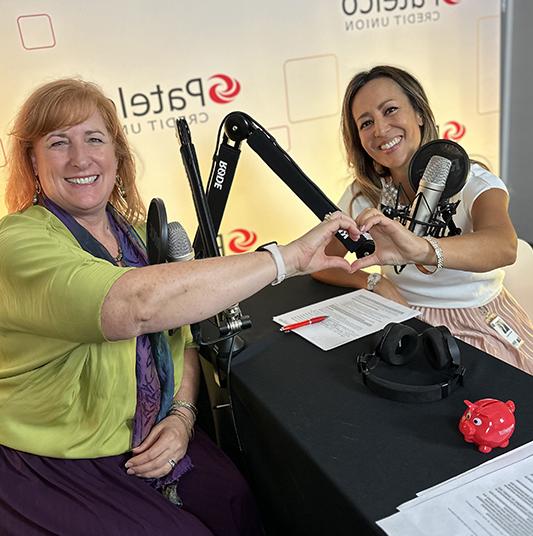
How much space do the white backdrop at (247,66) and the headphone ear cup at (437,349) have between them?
4.36 feet

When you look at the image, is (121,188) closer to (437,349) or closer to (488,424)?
(437,349)

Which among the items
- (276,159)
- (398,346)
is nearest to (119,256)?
(276,159)

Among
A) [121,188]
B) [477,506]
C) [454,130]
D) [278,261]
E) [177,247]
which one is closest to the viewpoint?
[477,506]

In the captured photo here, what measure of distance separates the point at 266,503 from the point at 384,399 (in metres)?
0.48

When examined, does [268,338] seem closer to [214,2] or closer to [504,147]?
[214,2]

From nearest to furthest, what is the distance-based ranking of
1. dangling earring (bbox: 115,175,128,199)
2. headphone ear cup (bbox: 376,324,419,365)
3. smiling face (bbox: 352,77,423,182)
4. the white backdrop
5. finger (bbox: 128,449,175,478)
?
headphone ear cup (bbox: 376,324,419,365) → finger (bbox: 128,449,175,478) → dangling earring (bbox: 115,175,128,199) → smiling face (bbox: 352,77,423,182) → the white backdrop

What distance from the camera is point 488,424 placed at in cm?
84

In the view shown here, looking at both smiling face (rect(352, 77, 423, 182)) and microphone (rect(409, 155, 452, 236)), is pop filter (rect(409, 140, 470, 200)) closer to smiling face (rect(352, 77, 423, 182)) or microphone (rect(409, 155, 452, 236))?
microphone (rect(409, 155, 452, 236))

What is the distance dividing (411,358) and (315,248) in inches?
11.3

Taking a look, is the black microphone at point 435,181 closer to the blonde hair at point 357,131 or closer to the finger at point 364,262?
the finger at point 364,262

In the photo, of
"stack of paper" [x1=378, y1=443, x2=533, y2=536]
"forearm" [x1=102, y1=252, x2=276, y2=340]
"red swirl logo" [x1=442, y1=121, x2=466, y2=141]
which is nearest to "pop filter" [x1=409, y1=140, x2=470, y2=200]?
"forearm" [x1=102, y1=252, x2=276, y2=340]

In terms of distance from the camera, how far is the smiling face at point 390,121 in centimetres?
167

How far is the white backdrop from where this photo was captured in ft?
6.15

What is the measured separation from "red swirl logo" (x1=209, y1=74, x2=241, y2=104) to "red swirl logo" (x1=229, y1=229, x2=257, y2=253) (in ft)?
1.70
